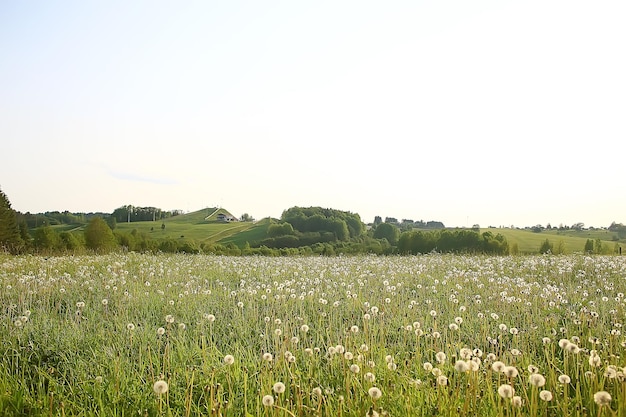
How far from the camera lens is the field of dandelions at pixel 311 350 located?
11.3 ft

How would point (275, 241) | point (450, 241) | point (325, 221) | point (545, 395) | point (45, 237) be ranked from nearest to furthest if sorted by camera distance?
point (545, 395)
point (45, 237)
point (450, 241)
point (275, 241)
point (325, 221)

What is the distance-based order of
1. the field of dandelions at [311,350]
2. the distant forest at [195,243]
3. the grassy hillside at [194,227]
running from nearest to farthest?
the field of dandelions at [311,350]
the distant forest at [195,243]
the grassy hillside at [194,227]

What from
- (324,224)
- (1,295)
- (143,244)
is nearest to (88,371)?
(1,295)

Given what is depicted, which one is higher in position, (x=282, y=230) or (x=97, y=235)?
(x=282, y=230)

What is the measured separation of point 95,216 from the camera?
34188 millimetres

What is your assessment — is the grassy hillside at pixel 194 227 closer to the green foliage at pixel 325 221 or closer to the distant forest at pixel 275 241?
the green foliage at pixel 325 221

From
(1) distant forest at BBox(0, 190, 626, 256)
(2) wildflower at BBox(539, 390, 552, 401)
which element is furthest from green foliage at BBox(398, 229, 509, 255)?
(2) wildflower at BBox(539, 390, 552, 401)

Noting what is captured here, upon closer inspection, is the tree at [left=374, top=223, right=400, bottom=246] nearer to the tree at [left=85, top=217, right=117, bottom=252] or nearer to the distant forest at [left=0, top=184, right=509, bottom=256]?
the distant forest at [left=0, top=184, right=509, bottom=256]

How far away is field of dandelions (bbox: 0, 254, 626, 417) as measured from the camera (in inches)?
136

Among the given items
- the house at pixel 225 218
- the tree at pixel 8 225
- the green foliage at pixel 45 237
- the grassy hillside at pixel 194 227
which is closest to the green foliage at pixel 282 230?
the grassy hillside at pixel 194 227

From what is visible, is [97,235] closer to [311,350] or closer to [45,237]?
[45,237]

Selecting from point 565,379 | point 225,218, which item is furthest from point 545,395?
point 225,218

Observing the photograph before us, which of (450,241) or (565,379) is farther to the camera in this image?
(450,241)

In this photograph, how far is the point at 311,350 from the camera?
4.05 metres
